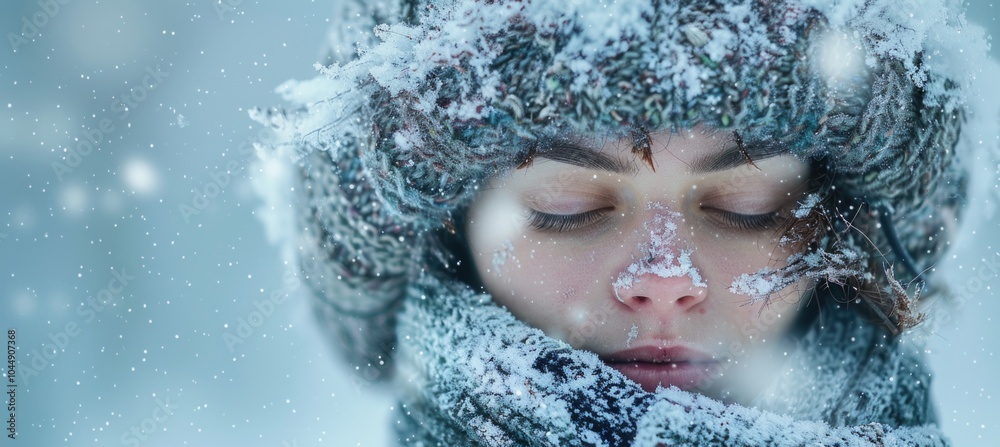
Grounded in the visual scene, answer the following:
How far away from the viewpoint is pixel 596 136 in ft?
3.37

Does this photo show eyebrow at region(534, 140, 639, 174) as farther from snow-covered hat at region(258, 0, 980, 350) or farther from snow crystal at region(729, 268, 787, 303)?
snow crystal at region(729, 268, 787, 303)

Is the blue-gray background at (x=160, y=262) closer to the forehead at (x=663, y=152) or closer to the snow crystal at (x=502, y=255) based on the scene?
the snow crystal at (x=502, y=255)

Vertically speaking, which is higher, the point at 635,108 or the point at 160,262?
the point at 160,262

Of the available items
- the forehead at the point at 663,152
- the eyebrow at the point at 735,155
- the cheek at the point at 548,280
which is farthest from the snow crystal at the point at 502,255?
the eyebrow at the point at 735,155

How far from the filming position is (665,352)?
46.2 inches

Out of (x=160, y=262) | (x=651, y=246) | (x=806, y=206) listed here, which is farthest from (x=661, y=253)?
(x=160, y=262)

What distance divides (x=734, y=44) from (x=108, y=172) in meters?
1.40

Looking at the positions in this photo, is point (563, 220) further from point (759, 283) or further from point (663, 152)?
point (759, 283)

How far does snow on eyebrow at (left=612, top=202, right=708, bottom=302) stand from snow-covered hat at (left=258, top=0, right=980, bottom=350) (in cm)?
15

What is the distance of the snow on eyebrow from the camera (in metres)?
1.11

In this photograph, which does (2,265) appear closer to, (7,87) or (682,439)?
(7,87)

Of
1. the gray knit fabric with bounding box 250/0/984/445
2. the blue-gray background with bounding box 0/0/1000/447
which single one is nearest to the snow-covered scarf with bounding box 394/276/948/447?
the gray knit fabric with bounding box 250/0/984/445

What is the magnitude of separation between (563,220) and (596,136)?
183 mm

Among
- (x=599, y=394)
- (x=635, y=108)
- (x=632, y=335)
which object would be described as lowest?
(x=599, y=394)
